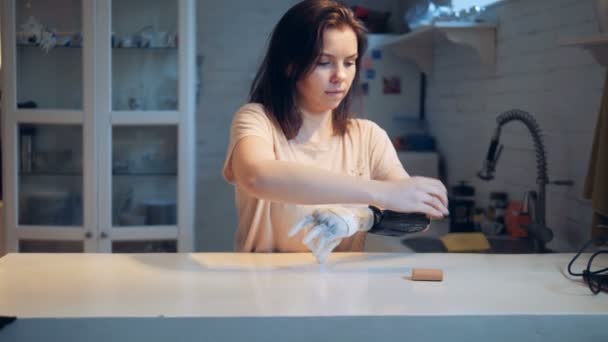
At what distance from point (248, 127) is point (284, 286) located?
464 mm

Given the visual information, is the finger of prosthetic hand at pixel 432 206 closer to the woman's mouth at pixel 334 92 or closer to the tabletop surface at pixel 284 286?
the tabletop surface at pixel 284 286

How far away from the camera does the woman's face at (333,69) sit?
5.16 feet

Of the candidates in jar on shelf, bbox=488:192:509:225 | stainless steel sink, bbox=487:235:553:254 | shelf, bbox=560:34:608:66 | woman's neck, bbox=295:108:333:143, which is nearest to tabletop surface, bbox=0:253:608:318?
woman's neck, bbox=295:108:333:143

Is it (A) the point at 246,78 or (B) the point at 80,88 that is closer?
(B) the point at 80,88

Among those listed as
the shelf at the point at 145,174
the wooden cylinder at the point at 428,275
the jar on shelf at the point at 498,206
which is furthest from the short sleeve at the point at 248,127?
the shelf at the point at 145,174

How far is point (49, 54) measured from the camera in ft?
10.6

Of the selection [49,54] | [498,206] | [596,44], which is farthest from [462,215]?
[49,54]

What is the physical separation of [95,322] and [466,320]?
536 mm

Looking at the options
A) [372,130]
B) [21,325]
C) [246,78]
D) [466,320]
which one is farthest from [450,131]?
[21,325]

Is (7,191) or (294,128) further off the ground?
(294,128)

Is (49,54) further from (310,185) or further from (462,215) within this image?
(310,185)

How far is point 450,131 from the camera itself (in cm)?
336

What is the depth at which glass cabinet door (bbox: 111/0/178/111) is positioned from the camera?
10.5 ft

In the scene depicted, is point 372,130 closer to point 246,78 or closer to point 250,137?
point 250,137
